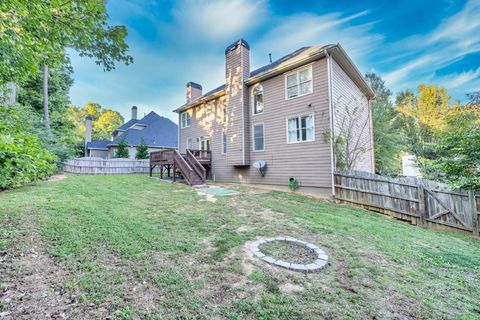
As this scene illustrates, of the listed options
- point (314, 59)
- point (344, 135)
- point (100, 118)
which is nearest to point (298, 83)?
point (314, 59)

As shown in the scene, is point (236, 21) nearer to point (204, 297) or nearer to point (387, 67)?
point (204, 297)

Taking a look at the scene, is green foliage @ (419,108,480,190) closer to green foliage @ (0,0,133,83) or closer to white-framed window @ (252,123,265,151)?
white-framed window @ (252,123,265,151)

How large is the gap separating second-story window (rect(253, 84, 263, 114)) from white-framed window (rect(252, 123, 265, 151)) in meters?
0.78

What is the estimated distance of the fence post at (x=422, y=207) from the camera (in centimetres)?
637

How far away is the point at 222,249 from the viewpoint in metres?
3.45

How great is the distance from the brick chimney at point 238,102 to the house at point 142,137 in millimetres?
13658

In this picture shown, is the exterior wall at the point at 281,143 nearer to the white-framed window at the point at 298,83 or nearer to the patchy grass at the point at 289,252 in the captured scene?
the white-framed window at the point at 298,83

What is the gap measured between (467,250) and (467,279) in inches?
76.7

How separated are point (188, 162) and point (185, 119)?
15.5 feet

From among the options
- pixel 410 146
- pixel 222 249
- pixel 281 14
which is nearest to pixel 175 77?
pixel 281 14

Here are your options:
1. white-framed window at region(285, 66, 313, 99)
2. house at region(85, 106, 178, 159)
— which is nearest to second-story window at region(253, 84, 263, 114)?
white-framed window at region(285, 66, 313, 99)

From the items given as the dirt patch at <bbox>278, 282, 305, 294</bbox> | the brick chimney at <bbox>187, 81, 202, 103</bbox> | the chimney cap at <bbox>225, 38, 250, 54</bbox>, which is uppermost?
the chimney cap at <bbox>225, 38, 250, 54</bbox>

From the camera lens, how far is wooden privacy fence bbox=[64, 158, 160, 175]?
48.7ft

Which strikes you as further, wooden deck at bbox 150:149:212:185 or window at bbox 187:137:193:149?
window at bbox 187:137:193:149
